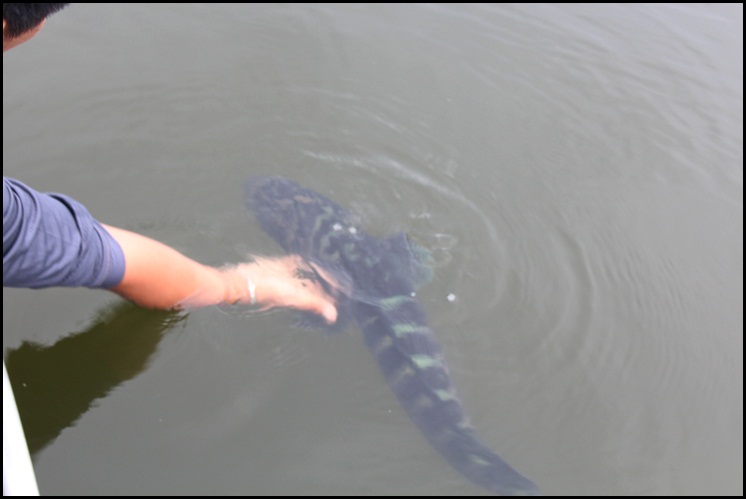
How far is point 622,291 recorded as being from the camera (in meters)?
4.04

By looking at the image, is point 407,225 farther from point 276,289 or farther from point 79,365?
point 79,365

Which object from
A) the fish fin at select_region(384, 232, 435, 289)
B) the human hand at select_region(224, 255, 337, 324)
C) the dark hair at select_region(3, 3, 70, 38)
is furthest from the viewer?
the fish fin at select_region(384, 232, 435, 289)

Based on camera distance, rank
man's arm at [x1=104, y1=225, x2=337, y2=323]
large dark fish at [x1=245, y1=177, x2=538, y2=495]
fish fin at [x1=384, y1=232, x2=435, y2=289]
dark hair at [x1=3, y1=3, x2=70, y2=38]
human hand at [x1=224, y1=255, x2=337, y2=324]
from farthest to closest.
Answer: fish fin at [x1=384, y1=232, x2=435, y2=289] < human hand at [x1=224, y1=255, x2=337, y2=324] < large dark fish at [x1=245, y1=177, x2=538, y2=495] < man's arm at [x1=104, y1=225, x2=337, y2=323] < dark hair at [x1=3, y1=3, x2=70, y2=38]

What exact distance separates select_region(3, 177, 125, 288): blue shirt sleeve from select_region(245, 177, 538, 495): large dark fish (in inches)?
56.0

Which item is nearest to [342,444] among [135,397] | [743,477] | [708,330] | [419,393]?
[419,393]

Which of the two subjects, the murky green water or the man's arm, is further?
the murky green water

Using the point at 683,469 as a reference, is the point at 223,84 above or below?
above

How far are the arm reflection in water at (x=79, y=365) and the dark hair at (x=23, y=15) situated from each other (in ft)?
5.30

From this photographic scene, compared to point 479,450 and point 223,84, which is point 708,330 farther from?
point 223,84

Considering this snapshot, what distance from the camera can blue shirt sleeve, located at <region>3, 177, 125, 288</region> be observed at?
232 cm

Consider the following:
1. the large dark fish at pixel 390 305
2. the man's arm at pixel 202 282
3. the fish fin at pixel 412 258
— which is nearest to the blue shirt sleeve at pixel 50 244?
the man's arm at pixel 202 282

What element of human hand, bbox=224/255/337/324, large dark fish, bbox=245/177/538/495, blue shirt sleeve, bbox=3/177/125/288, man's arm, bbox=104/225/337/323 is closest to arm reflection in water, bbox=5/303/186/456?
man's arm, bbox=104/225/337/323

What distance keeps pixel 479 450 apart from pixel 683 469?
1043 millimetres

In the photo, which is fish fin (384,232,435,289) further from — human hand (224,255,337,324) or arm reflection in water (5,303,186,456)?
arm reflection in water (5,303,186,456)
